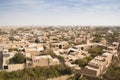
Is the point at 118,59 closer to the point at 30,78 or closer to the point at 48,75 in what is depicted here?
the point at 48,75

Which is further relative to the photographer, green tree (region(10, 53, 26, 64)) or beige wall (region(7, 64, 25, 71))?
green tree (region(10, 53, 26, 64))

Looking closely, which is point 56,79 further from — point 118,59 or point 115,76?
point 118,59

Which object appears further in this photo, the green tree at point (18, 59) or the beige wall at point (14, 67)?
the green tree at point (18, 59)

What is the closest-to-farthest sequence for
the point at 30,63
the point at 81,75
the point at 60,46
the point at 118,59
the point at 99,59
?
the point at 81,75
the point at 30,63
the point at 99,59
the point at 118,59
the point at 60,46

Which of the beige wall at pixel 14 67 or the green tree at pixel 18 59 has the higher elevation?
the green tree at pixel 18 59

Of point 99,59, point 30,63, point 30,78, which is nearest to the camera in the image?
point 30,78

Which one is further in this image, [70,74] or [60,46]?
[60,46]

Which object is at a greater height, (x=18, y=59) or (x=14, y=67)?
(x=18, y=59)

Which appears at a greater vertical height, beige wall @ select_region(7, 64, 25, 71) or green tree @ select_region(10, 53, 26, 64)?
green tree @ select_region(10, 53, 26, 64)

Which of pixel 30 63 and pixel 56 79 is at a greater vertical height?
pixel 30 63

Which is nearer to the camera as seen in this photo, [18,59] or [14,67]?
[14,67]

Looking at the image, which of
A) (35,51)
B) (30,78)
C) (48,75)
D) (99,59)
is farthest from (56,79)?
(35,51)
